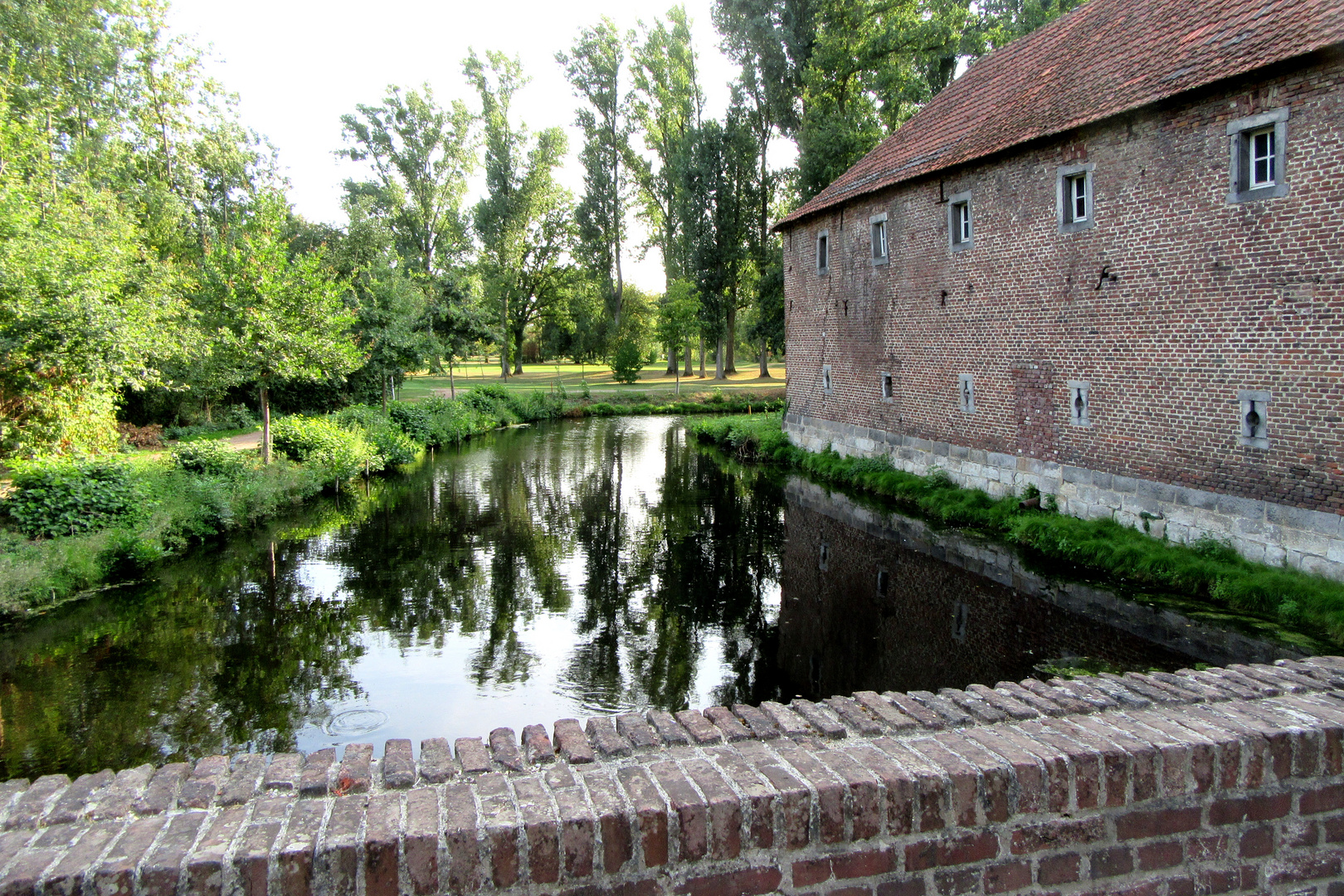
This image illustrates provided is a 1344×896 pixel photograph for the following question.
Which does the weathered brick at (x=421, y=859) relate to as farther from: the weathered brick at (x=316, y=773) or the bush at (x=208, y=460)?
the bush at (x=208, y=460)

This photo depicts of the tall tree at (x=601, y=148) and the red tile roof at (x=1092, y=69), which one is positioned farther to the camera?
the tall tree at (x=601, y=148)

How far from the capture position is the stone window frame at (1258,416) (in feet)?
33.7

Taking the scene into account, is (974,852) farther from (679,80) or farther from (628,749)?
(679,80)

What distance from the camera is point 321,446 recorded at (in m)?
19.9

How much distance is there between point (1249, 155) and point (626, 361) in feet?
123

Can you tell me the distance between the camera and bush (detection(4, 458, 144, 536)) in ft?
38.1

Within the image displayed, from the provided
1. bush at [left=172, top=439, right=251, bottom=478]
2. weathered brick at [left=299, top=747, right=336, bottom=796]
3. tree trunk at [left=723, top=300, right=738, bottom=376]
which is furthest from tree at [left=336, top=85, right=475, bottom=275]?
weathered brick at [left=299, top=747, right=336, bottom=796]

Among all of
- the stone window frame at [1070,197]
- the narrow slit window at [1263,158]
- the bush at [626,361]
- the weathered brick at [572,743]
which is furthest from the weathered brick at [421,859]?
the bush at [626,361]

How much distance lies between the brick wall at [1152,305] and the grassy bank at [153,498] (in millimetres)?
13867

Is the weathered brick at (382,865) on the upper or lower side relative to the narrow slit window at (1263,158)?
lower

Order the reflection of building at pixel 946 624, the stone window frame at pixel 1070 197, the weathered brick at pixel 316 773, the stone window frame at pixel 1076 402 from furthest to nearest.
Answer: the stone window frame at pixel 1076 402, the stone window frame at pixel 1070 197, the reflection of building at pixel 946 624, the weathered brick at pixel 316 773

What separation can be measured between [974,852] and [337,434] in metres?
20.5

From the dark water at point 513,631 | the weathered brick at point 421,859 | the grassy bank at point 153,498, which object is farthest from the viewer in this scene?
the grassy bank at point 153,498

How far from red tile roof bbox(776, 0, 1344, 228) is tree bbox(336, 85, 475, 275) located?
3110 cm
